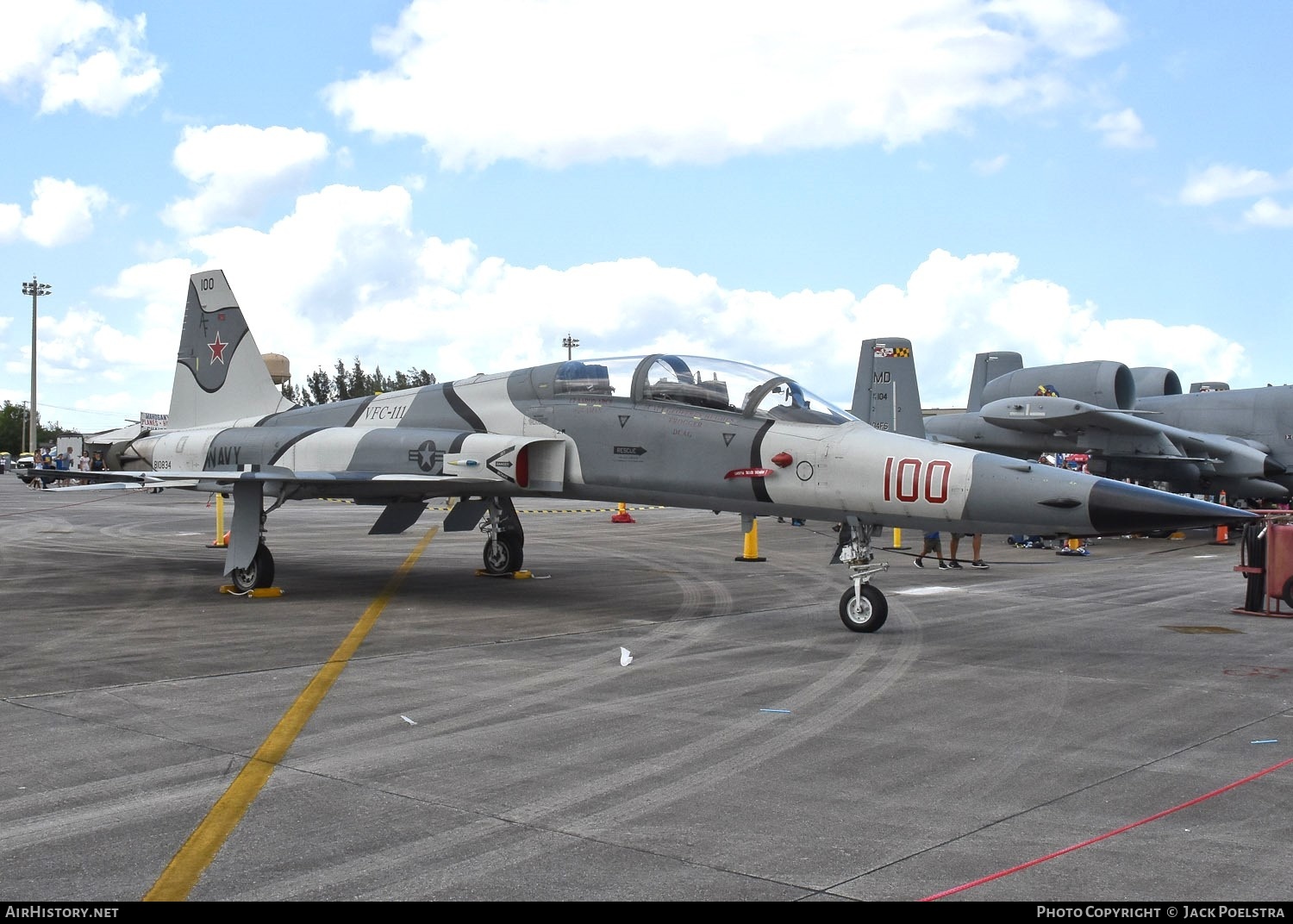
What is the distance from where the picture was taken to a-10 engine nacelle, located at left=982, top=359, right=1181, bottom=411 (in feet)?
88.3

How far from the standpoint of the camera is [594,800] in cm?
484

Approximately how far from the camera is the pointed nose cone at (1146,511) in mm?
8328

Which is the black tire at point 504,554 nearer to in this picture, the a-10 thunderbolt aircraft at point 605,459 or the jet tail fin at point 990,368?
the a-10 thunderbolt aircraft at point 605,459

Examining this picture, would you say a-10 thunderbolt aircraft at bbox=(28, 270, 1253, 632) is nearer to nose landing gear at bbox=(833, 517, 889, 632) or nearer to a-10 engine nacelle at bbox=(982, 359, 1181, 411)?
nose landing gear at bbox=(833, 517, 889, 632)

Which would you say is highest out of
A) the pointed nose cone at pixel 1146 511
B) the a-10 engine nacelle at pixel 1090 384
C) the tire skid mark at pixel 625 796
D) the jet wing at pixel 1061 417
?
the a-10 engine nacelle at pixel 1090 384

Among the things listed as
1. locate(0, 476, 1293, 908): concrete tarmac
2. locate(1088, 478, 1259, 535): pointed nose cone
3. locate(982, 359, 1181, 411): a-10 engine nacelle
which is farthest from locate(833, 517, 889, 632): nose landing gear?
locate(982, 359, 1181, 411): a-10 engine nacelle

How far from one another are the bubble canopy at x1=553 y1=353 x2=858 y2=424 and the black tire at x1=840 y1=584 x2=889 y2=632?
5.31 ft

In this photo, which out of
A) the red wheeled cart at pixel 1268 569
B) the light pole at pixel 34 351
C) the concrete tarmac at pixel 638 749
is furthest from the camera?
the light pole at pixel 34 351

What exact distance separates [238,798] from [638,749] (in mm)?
A: 2007

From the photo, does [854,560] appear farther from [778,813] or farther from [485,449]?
[778,813]

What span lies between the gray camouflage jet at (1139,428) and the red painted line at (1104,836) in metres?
20.1

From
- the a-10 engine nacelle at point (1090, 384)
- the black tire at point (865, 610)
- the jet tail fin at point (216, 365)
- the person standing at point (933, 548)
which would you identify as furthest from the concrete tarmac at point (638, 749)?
the a-10 engine nacelle at point (1090, 384)

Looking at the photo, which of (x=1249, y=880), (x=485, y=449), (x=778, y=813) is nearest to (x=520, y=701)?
(x=778, y=813)
